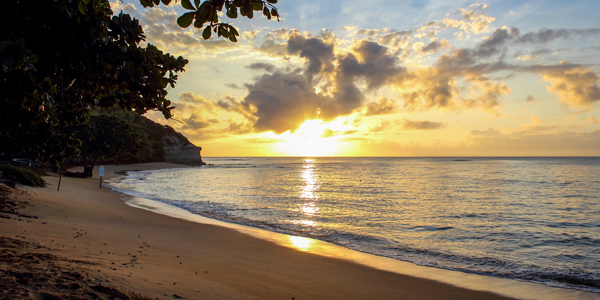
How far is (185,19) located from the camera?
2582 mm

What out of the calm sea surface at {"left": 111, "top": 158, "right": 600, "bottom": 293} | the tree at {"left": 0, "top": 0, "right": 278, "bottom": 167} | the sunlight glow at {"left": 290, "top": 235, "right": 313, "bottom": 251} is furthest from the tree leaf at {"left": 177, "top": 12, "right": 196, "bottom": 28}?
the calm sea surface at {"left": 111, "top": 158, "right": 600, "bottom": 293}

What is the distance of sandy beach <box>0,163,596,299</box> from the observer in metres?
4.18

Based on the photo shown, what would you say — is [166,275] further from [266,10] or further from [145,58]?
[266,10]

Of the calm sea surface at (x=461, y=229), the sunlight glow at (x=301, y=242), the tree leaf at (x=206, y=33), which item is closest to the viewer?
the tree leaf at (x=206, y=33)

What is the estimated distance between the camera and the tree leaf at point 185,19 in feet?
8.42

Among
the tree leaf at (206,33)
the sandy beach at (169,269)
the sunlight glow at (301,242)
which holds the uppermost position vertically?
the tree leaf at (206,33)

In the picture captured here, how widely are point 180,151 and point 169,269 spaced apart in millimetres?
101017

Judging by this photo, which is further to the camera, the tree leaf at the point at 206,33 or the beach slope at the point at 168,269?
the beach slope at the point at 168,269

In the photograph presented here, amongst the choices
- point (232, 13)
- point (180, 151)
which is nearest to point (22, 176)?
point (232, 13)

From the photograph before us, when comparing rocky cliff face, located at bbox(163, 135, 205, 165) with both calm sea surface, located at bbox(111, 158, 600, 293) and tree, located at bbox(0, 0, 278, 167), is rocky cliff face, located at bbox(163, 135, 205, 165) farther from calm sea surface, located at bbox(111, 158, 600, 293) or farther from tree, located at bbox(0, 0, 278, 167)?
tree, located at bbox(0, 0, 278, 167)

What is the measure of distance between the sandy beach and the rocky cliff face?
92.3m

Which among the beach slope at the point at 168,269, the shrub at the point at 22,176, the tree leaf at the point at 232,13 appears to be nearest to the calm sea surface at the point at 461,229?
the beach slope at the point at 168,269

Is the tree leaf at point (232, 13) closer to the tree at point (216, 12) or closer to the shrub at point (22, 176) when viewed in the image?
the tree at point (216, 12)

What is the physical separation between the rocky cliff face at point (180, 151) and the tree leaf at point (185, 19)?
338ft
